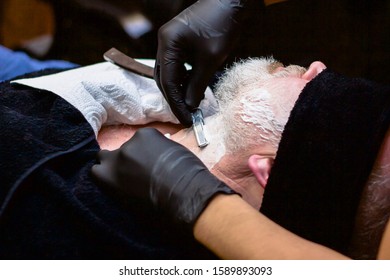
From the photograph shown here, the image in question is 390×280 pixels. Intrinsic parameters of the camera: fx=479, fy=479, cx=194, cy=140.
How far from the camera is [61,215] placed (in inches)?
41.6

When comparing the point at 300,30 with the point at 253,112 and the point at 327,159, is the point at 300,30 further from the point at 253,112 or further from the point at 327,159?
the point at 327,159

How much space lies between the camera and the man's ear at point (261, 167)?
112 centimetres

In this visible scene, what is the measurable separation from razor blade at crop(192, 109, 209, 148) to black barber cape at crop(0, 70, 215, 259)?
26 cm

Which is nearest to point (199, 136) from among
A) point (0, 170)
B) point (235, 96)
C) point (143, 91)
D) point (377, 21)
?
point (235, 96)

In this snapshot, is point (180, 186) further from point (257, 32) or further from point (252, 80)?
point (257, 32)

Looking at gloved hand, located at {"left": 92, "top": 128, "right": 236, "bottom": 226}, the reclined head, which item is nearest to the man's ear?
the reclined head

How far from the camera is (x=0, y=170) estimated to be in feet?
3.47

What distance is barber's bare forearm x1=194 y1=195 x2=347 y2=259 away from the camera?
912 mm

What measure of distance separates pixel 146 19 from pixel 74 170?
33.4 inches

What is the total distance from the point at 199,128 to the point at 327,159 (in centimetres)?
36

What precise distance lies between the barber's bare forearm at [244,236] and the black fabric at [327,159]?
129mm

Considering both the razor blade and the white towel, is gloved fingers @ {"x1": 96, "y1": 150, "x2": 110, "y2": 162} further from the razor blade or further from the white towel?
the razor blade

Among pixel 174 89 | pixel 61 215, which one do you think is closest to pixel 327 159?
pixel 174 89

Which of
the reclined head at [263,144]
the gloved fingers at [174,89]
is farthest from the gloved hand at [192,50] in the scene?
the reclined head at [263,144]
